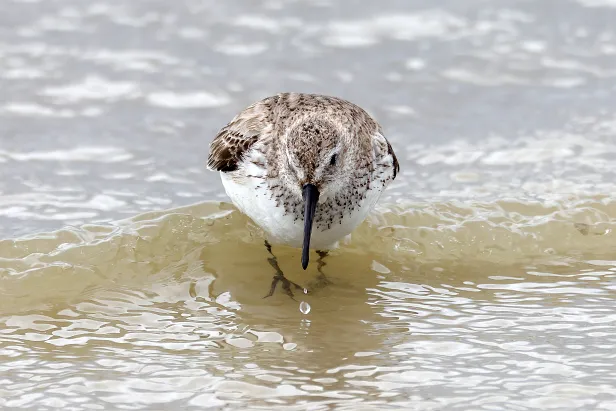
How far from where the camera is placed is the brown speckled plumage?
7293 millimetres

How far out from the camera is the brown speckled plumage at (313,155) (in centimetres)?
729

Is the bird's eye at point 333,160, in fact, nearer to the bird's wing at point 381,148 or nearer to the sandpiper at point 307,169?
the sandpiper at point 307,169

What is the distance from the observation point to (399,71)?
12141 millimetres

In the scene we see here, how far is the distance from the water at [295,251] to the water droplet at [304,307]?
0.30 feet

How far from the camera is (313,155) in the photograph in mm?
7195

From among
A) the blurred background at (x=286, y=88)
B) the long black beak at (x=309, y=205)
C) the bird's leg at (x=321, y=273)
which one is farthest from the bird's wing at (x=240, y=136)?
the blurred background at (x=286, y=88)

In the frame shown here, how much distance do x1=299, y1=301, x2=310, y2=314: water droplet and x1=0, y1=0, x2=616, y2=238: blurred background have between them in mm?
2506

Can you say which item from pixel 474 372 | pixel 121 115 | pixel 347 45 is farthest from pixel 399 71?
pixel 474 372

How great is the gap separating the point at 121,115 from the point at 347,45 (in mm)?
3116

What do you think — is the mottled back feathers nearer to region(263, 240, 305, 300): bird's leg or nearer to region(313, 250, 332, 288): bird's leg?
region(263, 240, 305, 300): bird's leg

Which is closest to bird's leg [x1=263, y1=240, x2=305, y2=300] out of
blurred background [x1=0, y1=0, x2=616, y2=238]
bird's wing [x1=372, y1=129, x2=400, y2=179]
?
bird's wing [x1=372, y1=129, x2=400, y2=179]

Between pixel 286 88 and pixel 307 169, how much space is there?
4.60 m

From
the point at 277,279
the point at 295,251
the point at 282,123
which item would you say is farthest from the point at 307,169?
the point at 295,251

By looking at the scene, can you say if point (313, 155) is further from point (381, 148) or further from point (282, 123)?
point (381, 148)
